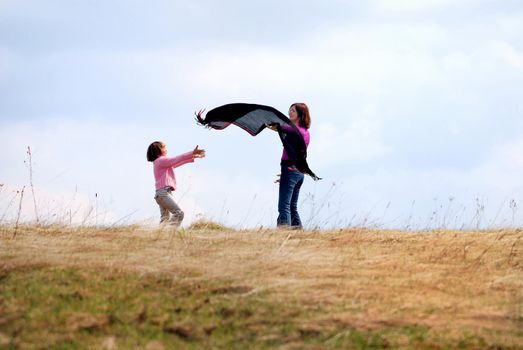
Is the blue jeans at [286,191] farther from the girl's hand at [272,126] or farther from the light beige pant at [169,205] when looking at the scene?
the light beige pant at [169,205]

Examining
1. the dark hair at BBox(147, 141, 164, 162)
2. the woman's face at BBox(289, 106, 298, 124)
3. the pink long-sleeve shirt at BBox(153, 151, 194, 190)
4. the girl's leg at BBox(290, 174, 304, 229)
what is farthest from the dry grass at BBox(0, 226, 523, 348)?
the woman's face at BBox(289, 106, 298, 124)

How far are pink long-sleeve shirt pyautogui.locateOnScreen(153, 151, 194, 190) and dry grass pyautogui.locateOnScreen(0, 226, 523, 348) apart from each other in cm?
153

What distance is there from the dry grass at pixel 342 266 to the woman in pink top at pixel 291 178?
0.98 m

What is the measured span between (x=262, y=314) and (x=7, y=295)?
97.0 inches

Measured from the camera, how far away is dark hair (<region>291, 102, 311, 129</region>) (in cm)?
1259

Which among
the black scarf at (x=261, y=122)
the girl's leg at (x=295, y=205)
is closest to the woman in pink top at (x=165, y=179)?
the black scarf at (x=261, y=122)

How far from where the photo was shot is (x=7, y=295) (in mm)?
7520

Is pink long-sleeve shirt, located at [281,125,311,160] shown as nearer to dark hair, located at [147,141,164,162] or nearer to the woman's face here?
the woman's face

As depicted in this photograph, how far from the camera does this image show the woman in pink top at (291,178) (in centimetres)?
1244

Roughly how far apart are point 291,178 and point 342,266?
3.75 metres

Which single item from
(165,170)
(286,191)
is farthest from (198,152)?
(286,191)

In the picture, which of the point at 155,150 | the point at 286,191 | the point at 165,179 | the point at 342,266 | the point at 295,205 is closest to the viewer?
the point at 342,266

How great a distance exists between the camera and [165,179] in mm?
13039

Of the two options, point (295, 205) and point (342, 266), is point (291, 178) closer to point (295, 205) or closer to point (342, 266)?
point (295, 205)
